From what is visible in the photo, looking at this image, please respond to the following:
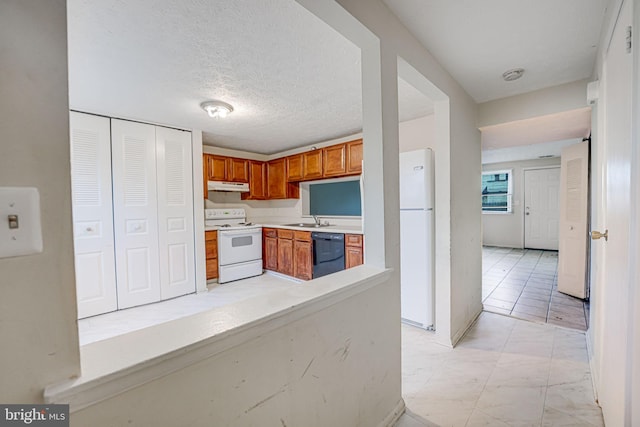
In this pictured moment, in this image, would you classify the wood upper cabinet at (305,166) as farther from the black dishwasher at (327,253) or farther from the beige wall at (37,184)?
the beige wall at (37,184)

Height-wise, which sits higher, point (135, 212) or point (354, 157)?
point (354, 157)

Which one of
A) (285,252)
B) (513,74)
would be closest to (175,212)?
(285,252)

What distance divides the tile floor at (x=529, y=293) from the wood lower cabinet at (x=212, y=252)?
143 inches

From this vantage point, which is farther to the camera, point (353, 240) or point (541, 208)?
point (541, 208)

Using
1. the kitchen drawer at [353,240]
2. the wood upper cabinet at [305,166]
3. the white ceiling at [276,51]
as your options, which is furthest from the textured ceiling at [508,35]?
the wood upper cabinet at [305,166]

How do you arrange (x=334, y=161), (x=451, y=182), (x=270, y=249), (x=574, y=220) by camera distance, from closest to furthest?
(x=451, y=182), (x=574, y=220), (x=334, y=161), (x=270, y=249)

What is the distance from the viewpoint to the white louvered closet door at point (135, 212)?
10.2 ft

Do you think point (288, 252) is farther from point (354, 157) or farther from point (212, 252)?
point (354, 157)

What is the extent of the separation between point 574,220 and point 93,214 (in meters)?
5.64

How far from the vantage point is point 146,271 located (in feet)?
10.9

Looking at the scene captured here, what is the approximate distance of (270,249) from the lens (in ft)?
15.1

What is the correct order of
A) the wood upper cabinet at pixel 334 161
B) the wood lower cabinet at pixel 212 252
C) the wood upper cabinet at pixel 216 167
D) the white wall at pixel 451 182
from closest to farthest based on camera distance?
the white wall at pixel 451 182
the wood upper cabinet at pixel 334 161
the wood lower cabinet at pixel 212 252
the wood upper cabinet at pixel 216 167

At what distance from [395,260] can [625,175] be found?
3.20 feet

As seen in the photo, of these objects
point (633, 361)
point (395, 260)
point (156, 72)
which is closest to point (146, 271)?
point (156, 72)
